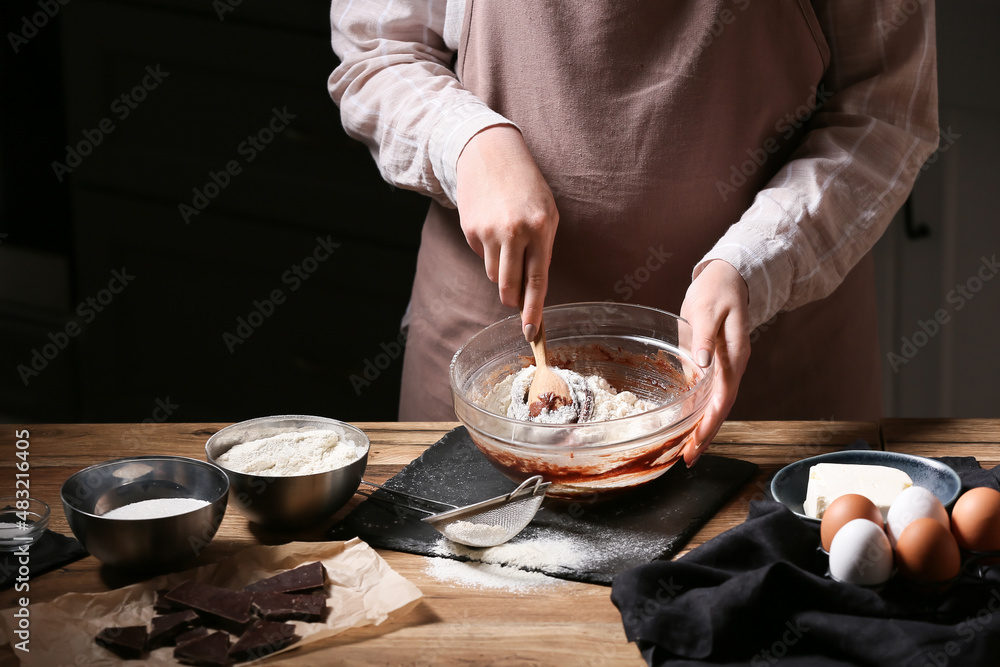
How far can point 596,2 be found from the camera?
4.35 feet

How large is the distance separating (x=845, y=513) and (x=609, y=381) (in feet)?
1.61

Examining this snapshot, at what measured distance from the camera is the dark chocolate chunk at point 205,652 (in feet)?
2.81

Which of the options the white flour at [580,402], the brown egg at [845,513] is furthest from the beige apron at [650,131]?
the brown egg at [845,513]

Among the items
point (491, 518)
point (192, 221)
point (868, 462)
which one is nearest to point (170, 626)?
point (491, 518)

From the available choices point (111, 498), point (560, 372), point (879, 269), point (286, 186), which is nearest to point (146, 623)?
point (111, 498)

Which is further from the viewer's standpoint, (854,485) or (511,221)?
(511,221)

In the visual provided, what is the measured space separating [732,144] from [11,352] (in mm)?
2321

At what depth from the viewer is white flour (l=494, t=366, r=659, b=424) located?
4.01ft

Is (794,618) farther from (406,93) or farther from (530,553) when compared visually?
(406,93)

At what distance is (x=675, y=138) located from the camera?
137 cm

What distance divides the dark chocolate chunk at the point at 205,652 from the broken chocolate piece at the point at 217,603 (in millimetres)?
26

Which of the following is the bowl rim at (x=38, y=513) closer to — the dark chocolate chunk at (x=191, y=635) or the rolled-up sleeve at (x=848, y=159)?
the dark chocolate chunk at (x=191, y=635)

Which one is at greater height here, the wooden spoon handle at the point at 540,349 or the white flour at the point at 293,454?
the wooden spoon handle at the point at 540,349

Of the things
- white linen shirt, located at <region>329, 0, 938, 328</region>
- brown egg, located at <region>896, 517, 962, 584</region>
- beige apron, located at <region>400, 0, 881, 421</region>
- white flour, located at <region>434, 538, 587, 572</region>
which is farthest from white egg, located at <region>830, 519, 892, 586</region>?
beige apron, located at <region>400, 0, 881, 421</region>
